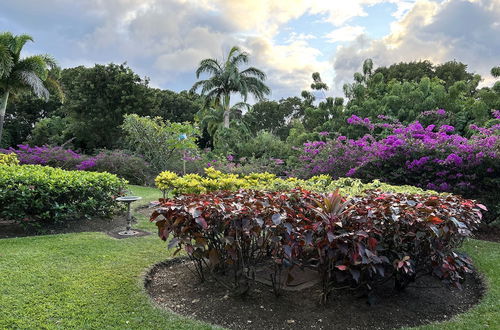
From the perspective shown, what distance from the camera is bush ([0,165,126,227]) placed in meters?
5.39

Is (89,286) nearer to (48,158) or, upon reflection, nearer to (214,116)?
(48,158)

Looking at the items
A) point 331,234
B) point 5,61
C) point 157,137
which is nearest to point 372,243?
point 331,234

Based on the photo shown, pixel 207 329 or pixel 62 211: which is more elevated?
pixel 62 211

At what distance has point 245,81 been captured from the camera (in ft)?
80.6

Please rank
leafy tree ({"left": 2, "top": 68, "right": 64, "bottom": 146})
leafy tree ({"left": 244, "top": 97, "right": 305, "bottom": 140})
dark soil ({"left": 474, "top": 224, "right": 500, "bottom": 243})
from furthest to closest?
1. leafy tree ({"left": 244, "top": 97, "right": 305, "bottom": 140})
2. leafy tree ({"left": 2, "top": 68, "right": 64, "bottom": 146})
3. dark soil ({"left": 474, "top": 224, "right": 500, "bottom": 243})

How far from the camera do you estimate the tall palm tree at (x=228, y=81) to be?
956 inches

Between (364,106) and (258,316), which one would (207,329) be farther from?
(364,106)

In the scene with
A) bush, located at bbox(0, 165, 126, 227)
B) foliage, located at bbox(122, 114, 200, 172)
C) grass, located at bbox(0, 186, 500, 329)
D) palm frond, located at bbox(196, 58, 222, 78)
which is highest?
palm frond, located at bbox(196, 58, 222, 78)

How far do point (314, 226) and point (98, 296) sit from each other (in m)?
1.98

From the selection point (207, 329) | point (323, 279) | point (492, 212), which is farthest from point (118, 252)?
point (492, 212)

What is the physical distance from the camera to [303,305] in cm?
325

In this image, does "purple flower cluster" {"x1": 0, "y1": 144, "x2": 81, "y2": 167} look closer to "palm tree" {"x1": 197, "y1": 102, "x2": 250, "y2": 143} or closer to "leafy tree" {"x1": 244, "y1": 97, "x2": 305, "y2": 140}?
"palm tree" {"x1": 197, "y1": 102, "x2": 250, "y2": 143}

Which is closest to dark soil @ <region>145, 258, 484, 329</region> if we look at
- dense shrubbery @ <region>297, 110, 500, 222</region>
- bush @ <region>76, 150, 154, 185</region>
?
dense shrubbery @ <region>297, 110, 500, 222</region>

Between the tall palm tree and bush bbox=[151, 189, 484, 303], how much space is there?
20.9 metres
